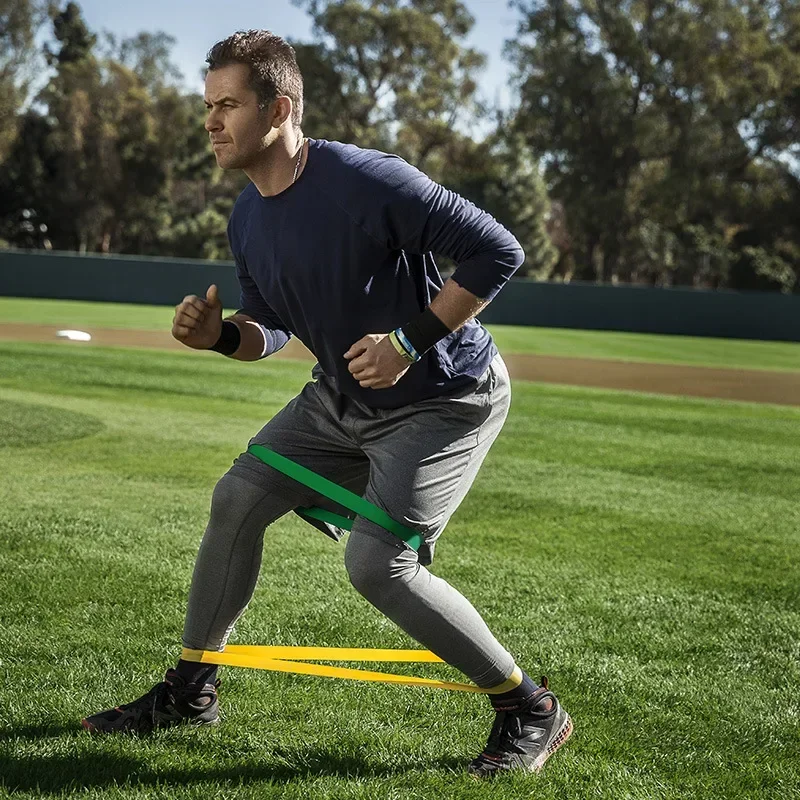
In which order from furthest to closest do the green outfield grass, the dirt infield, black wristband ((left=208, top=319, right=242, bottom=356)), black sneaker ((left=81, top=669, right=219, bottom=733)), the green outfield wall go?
1. the green outfield wall
2. the green outfield grass
3. the dirt infield
4. black wristband ((left=208, top=319, right=242, bottom=356))
5. black sneaker ((left=81, top=669, right=219, bottom=733))

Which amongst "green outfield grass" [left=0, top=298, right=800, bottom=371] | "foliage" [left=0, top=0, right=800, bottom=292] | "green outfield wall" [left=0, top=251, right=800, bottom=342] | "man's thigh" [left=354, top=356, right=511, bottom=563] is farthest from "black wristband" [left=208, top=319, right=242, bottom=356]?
"foliage" [left=0, top=0, right=800, bottom=292]

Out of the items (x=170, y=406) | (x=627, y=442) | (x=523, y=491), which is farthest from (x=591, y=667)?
(x=170, y=406)

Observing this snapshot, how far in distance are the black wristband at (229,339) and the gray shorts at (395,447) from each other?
0.86 ft

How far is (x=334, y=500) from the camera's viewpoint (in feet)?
10.9

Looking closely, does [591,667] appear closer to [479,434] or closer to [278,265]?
[479,434]

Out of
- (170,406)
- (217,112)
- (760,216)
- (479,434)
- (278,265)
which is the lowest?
(170,406)

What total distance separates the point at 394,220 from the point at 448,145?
5717 cm

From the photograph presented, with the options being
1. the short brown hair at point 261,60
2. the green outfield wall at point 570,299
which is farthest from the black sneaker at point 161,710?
the green outfield wall at point 570,299

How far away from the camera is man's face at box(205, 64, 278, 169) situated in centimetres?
308

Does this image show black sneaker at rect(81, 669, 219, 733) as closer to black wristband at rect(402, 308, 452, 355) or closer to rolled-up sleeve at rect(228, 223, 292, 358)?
rolled-up sleeve at rect(228, 223, 292, 358)

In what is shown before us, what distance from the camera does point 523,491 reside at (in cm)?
788

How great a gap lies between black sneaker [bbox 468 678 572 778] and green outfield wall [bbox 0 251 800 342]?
34.6 m

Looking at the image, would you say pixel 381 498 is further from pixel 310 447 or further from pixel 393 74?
pixel 393 74

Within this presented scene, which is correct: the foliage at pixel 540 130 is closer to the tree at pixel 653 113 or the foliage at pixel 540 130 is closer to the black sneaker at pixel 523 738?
the tree at pixel 653 113
